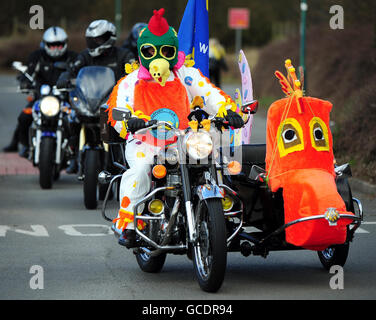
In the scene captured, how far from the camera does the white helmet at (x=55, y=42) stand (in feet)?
46.4

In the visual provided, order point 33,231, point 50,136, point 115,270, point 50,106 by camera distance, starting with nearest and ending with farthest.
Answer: point 115,270, point 33,231, point 50,136, point 50,106

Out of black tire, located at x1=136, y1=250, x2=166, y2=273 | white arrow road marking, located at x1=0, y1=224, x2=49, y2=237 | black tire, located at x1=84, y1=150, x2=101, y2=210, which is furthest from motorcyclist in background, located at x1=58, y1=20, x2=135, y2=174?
black tire, located at x1=136, y1=250, x2=166, y2=273

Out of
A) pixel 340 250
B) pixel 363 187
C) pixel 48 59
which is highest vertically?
pixel 48 59

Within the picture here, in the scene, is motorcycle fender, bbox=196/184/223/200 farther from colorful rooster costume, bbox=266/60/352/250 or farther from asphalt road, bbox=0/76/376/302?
asphalt road, bbox=0/76/376/302

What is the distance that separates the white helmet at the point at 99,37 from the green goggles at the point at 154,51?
4.66 metres

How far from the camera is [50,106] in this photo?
13383 mm

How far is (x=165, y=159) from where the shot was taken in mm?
7449

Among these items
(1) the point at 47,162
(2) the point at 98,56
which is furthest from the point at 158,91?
(1) the point at 47,162

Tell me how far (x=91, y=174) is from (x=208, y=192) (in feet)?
14.8

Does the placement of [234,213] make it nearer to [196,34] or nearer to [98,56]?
[196,34]
